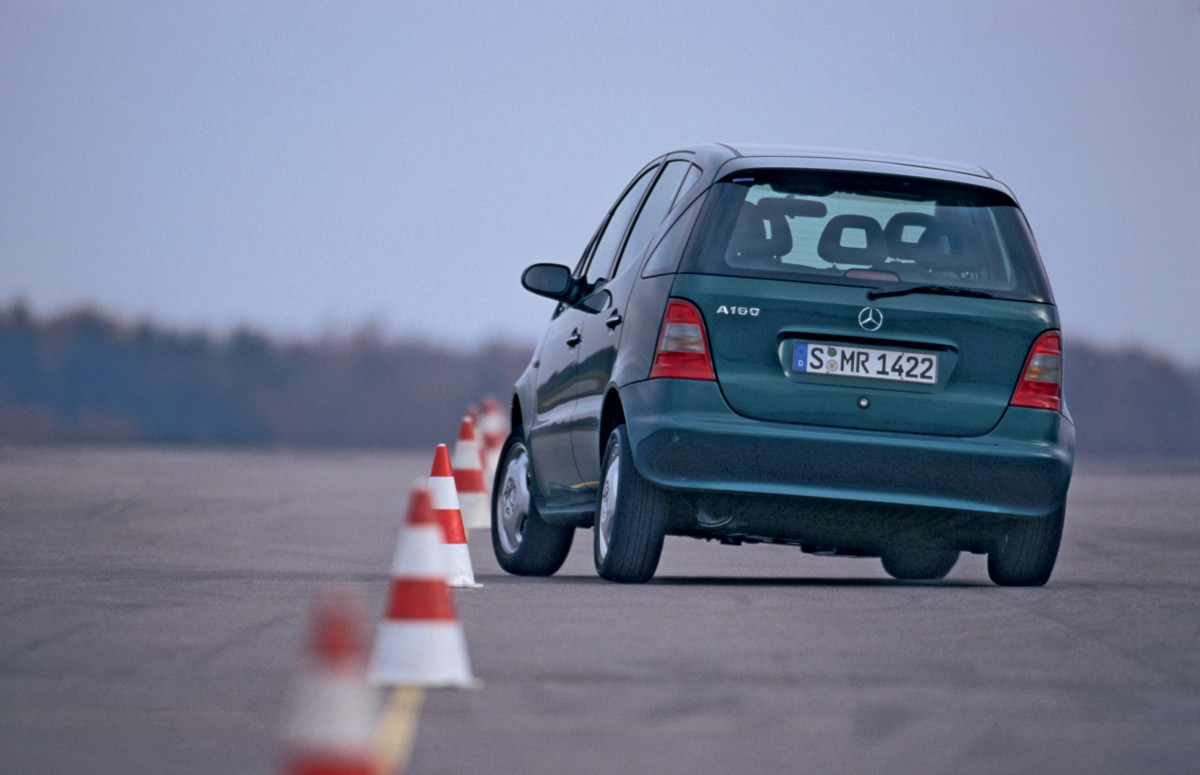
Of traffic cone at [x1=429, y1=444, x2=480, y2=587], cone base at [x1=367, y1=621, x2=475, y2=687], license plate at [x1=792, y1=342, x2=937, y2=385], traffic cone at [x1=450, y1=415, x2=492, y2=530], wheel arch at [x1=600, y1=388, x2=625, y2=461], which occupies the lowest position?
traffic cone at [x1=450, y1=415, x2=492, y2=530]

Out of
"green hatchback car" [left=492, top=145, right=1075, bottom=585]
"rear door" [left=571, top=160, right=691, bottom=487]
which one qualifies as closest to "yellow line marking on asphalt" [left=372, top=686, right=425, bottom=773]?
"green hatchback car" [left=492, top=145, right=1075, bottom=585]

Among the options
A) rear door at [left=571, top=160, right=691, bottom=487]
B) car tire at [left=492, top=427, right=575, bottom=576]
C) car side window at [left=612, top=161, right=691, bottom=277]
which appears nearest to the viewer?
rear door at [left=571, top=160, right=691, bottom=487]

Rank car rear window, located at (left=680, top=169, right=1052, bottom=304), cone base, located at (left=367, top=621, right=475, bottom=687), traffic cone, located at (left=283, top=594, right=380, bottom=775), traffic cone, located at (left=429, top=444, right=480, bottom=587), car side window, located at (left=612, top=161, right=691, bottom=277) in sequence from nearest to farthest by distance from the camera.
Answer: traffic cone, located at (left=283, top=594, right=380, bottom=775), cone base, located at (left=367, top=621, right=475, bottom=687), car rear window, located at (left=680, top=169, right=1052, bottom=304), traffic cone, located at (left=429, top=444, right=480, bottom=587), car side window, located at (left=612, top=161, right=691, bottom=277)

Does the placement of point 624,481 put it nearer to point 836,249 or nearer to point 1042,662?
point 836,249

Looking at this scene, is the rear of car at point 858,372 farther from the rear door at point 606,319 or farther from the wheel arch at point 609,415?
the rear door at point 606,319

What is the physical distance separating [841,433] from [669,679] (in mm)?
2488

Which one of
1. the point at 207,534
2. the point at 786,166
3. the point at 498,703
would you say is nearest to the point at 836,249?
the point at 786,166

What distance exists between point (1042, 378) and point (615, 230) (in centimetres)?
249

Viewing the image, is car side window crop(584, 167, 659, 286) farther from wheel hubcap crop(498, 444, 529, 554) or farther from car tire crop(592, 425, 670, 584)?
car tire crop(592, 425, 670, 584)

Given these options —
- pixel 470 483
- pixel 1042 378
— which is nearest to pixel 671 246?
pixel 1042 378

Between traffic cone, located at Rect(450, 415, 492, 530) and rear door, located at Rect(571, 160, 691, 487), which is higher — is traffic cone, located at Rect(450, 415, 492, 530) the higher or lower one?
the lower one

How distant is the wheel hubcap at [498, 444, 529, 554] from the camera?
36.2 feet

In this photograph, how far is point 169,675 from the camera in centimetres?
650

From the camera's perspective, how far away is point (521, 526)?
10984 mm
